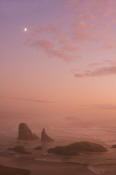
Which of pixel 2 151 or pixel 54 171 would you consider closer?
pixel 54 171

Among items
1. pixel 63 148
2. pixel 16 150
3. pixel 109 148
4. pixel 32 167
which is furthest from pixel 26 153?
pixel 109 148

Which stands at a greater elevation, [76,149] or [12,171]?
[76,149]

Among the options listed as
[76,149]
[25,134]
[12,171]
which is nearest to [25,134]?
[25,134]

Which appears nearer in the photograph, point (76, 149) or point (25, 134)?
point (76, 149)

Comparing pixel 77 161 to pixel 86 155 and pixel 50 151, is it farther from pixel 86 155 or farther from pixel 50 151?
pixel 50 151

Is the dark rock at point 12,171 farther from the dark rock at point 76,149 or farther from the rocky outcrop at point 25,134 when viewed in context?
the rocky outcrop at point 25,134

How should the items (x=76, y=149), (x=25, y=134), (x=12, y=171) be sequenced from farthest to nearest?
(x=25, y=134) < (x=76, y=149) < (x=12, y=171)

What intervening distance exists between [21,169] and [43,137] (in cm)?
5310

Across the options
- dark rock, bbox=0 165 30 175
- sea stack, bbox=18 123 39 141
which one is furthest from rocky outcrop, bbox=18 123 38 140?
dark rock, bbox=0 165 30 175

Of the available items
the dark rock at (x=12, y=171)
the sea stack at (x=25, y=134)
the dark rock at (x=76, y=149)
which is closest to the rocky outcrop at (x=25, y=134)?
the sea stack at (x=25, y=134)

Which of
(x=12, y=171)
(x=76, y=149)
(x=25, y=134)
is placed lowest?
(x=12, y=171)

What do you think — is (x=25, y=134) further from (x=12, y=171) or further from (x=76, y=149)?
(x=12, y=171)

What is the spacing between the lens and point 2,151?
6625cm

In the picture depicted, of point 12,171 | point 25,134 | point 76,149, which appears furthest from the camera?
point 25,134
